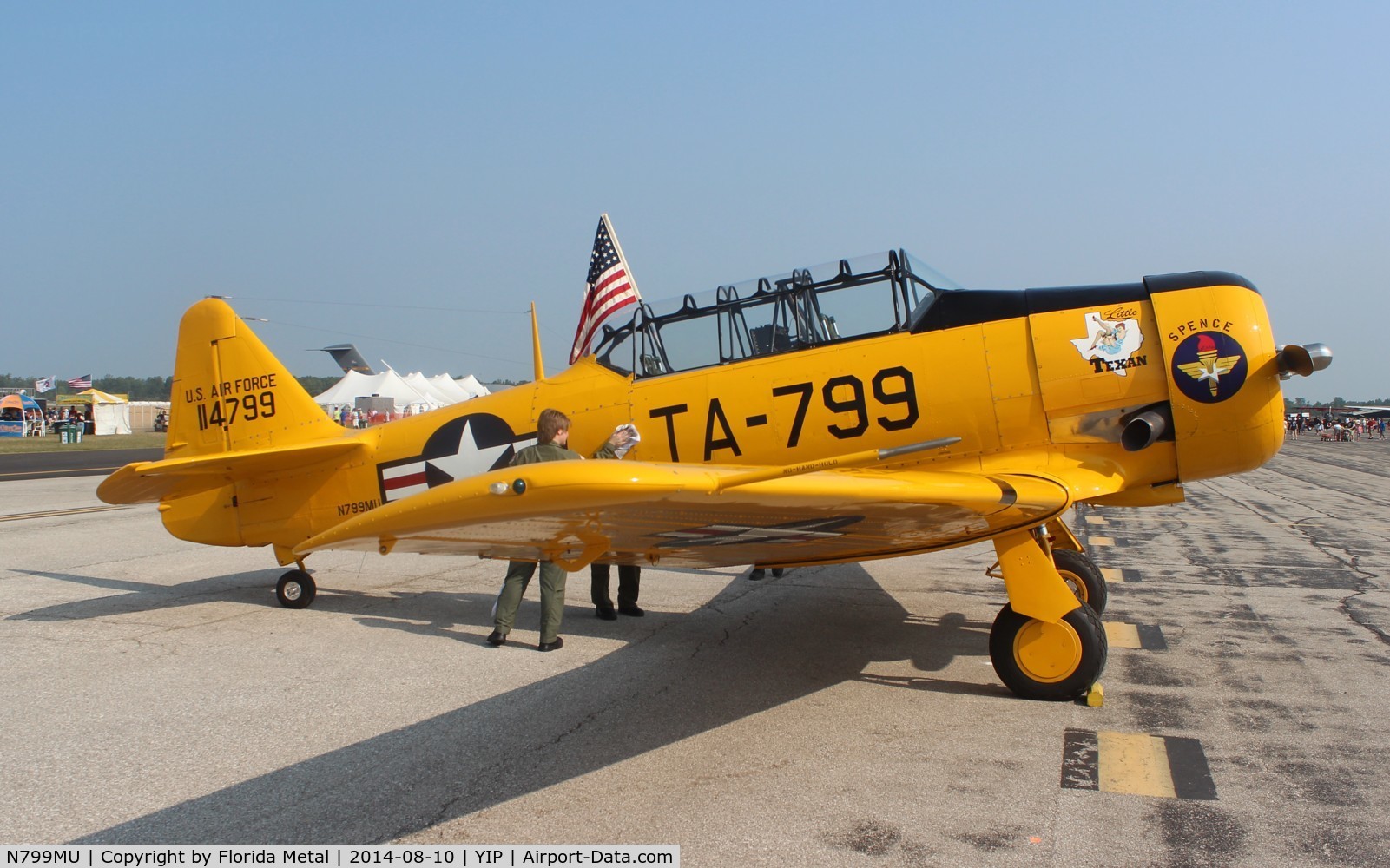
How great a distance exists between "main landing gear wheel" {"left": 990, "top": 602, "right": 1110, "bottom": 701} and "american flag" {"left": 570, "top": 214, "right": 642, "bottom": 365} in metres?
11.4

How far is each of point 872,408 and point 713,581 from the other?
3389 mm

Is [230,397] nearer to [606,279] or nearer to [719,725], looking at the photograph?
[719,725]

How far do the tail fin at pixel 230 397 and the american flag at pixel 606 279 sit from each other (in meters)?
7.61

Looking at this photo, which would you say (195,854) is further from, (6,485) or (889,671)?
(6,485)

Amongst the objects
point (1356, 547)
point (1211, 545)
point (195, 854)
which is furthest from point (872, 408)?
point (1356, 547)

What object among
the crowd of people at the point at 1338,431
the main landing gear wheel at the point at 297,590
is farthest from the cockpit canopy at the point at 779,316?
the crowd of people at the point at 1338,431

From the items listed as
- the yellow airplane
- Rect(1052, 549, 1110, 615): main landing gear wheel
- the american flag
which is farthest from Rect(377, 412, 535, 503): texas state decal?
the american flag

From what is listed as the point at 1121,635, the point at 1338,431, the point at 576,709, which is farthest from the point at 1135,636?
the point at 1338,431

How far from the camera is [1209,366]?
192 inches

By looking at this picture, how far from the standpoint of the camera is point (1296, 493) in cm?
1728

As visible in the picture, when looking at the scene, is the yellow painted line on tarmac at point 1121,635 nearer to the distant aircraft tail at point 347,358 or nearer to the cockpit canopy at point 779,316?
the cockpit canopy at point 779,316

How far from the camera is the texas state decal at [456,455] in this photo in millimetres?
6668

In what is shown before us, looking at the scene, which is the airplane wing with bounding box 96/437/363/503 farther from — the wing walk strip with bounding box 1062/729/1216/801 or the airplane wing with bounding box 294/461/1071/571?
the wing walk strip with bounding box 1062/729/1216/801

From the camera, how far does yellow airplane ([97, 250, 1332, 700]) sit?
3.59 metres
